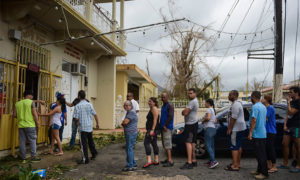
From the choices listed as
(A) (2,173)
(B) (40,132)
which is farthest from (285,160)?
(B) (40,132)

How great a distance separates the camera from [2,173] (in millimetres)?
4848

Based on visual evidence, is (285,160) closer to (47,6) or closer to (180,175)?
(180,175)

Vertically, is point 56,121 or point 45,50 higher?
point 45,50

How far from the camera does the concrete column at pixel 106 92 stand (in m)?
12.5

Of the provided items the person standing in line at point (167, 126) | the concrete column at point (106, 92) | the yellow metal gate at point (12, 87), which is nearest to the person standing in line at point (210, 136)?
the person standing in line at point (167, 126)

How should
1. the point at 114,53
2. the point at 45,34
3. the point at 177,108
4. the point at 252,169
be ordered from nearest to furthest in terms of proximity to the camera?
the point at 252,169 < the point at 45,34 < the point at 114,53 < the point at 177,108

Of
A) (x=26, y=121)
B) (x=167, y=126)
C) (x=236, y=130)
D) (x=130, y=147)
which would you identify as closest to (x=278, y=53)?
(x=236, y=130)

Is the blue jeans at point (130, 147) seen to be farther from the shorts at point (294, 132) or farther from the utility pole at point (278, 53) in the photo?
the utility pole at point (278, 53)

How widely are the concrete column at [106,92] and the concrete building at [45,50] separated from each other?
673 mm

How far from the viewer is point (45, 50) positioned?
7832 mm

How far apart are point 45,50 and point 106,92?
197 inches

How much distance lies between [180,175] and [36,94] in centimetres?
531

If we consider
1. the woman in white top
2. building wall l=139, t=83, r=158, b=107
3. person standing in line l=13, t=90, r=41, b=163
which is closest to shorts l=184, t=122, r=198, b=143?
the woman in white top

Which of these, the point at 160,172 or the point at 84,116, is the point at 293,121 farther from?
the point at 84,116
